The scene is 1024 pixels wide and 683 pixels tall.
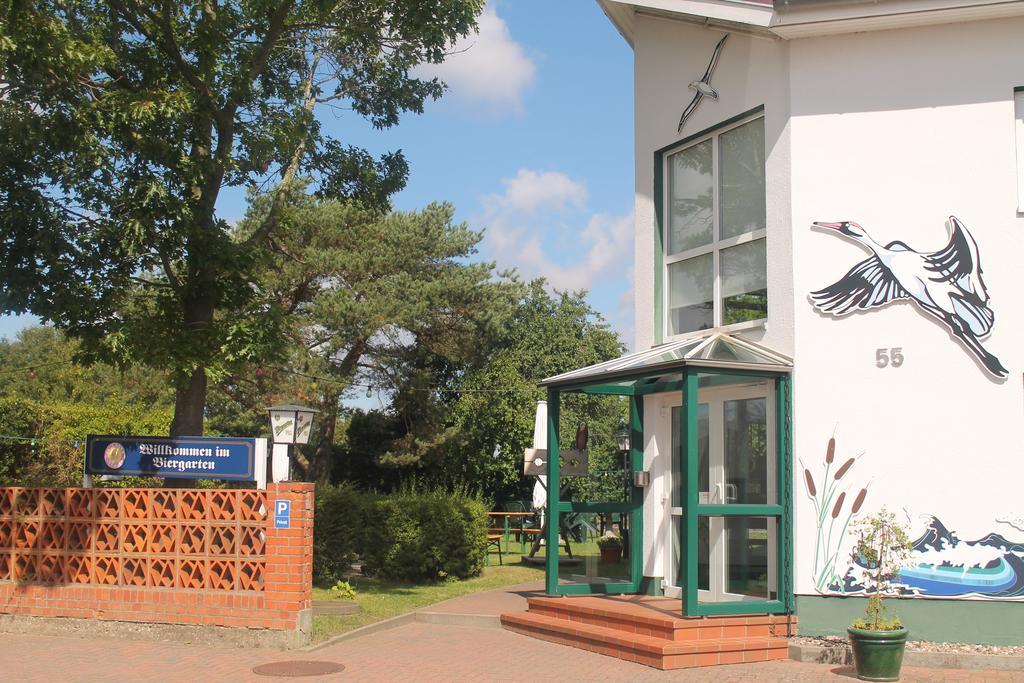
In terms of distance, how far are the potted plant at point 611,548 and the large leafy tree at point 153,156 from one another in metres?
5.49

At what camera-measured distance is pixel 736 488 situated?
33.8ft

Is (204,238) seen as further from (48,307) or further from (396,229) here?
(396,229)

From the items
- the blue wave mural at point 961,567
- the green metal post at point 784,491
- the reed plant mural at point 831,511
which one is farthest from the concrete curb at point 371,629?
the blue wave mural at point 961,567

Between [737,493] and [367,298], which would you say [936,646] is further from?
[367,298]

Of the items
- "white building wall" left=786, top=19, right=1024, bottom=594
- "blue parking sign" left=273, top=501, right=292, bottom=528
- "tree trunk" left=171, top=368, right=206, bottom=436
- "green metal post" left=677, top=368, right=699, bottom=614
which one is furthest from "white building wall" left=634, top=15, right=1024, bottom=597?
"tree trunk" left=171, top=368, right=206, bottom=436

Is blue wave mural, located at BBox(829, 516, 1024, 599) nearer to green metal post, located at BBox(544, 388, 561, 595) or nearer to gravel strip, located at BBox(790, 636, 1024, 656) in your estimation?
gravel strip, located at BBox(790, 636, 1024, 656)

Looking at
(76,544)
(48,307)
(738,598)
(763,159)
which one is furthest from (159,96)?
(738,598)

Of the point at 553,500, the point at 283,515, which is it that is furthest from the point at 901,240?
the point at 283,515

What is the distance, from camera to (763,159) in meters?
10.4

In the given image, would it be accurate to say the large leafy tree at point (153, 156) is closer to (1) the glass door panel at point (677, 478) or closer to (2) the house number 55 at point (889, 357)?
(1) the glass door panel at point (677, 478)

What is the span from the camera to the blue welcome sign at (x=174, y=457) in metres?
10.5

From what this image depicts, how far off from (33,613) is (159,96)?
20.4 ft

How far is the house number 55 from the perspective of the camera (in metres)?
9.37

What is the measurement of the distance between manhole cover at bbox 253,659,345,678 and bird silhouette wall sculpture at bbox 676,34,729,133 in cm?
724
